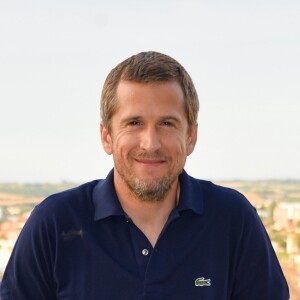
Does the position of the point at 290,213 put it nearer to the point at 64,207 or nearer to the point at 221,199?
the point at 221,199

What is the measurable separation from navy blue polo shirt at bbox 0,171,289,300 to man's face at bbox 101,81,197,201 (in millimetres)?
111

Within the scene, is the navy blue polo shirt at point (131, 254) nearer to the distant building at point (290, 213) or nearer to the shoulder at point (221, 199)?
the shoulder at point (221, 199)

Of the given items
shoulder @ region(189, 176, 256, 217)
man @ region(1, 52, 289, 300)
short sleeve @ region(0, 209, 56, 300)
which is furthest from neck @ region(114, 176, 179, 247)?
short sleeve @ region(0, 209, 56, 300)

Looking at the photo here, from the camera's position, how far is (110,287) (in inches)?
70.2

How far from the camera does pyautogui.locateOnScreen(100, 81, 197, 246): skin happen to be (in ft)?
5.82

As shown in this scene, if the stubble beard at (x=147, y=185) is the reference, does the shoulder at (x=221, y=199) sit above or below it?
below

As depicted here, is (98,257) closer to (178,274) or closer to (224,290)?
(178,274)

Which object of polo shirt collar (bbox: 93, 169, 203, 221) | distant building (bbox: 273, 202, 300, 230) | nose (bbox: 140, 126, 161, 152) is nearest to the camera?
nose (bbox: 140, 126, 161, 152)

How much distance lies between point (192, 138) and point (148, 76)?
222mm

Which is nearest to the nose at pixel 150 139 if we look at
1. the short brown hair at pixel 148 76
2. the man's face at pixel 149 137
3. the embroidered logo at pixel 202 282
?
the man's face at pixel 149 137

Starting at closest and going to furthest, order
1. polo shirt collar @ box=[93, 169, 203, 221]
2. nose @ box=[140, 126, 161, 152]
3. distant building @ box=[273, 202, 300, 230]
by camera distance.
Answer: nose @ box=[140, 126, 161, 152] < polo shirt collar @ box=[93, 169, 203, 221] < distant building @ box=[273, 202, 300, 230]

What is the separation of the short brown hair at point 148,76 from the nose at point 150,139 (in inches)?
5.1

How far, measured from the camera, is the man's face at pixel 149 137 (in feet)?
5.82

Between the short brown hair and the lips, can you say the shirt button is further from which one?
the short brown hair
